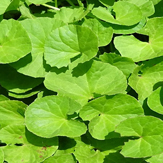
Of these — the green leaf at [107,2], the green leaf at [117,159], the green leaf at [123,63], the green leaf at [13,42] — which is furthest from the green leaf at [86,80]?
the green leaf at [107,2]

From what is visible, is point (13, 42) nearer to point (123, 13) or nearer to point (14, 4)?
point (14, 4)

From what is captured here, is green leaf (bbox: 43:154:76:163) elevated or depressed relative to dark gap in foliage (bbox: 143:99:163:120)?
depressed

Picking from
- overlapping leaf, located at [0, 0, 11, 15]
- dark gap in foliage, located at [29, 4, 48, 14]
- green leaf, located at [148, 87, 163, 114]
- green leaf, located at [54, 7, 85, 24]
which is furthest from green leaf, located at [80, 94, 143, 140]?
dark gap in foliage, located at [29, 4, 48, 14]

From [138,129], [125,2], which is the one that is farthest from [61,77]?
[125,2]

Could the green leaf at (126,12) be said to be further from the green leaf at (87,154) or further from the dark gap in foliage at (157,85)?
the green leaf at (87,154)

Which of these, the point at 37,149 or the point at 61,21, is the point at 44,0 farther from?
the point at 37,149

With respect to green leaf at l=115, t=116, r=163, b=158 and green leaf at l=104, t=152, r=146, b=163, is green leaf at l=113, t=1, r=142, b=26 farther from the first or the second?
green leaf at l=104, t=152, r=146, b=163
